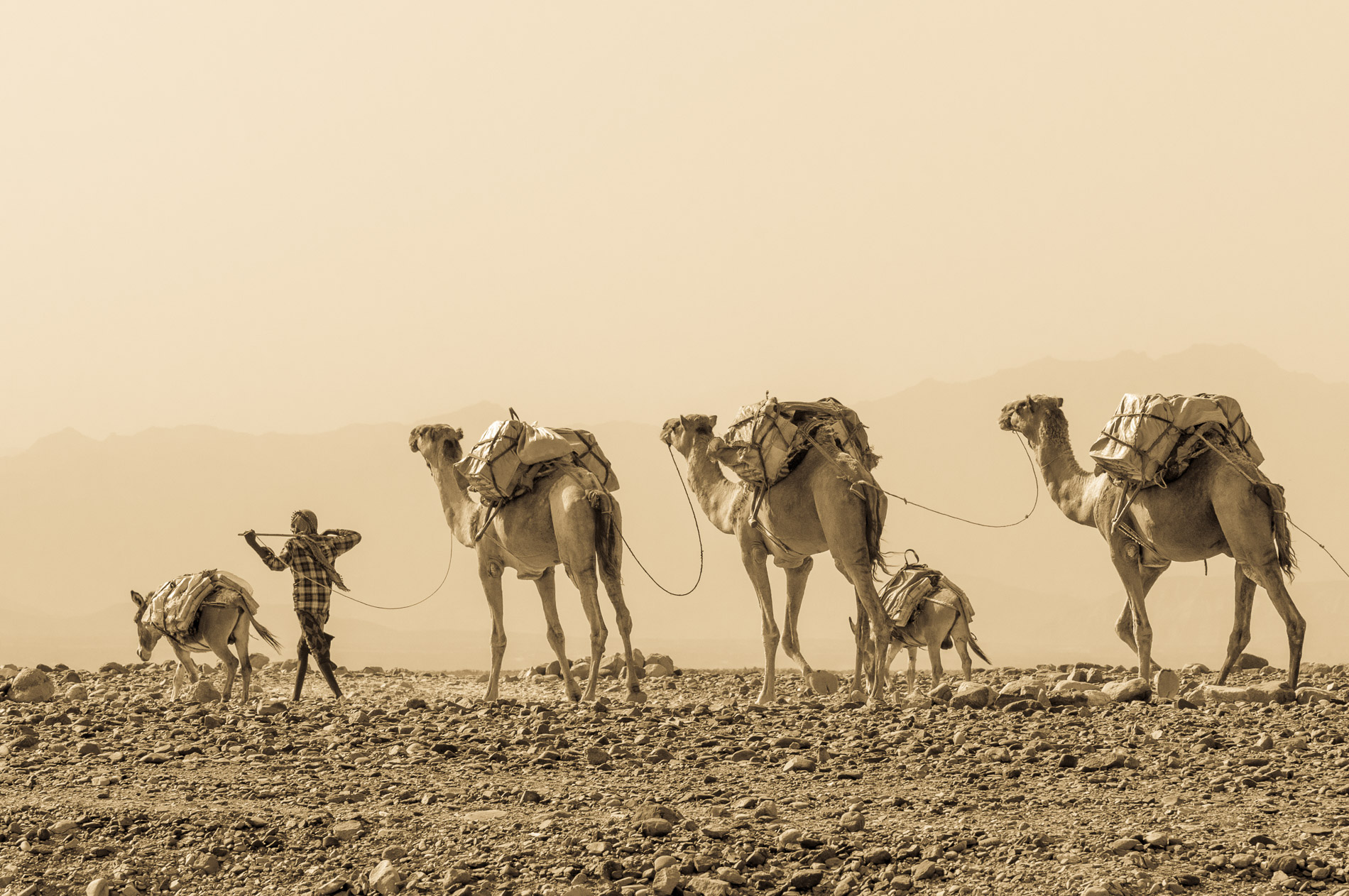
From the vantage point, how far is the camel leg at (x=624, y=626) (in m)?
14.2

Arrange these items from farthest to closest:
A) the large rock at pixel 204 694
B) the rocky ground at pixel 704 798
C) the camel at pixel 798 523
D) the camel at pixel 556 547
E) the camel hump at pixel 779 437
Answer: the large rock at pixel 204 694 → the camel at pixel 556 547 → the camel hump at pixel 779 437 → the camel at pixel 798 523 → the rocky ground at pixel 704 798

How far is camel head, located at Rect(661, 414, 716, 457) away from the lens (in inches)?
587

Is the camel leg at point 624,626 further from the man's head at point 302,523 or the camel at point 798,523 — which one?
the man's head at point 302,523

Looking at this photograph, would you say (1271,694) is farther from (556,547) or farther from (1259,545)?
(556,547)

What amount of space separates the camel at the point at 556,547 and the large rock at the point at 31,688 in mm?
5600

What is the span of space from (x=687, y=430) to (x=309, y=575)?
4.87 metres

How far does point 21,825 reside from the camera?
859 cm

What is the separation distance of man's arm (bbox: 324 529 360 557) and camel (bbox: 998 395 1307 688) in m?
7.97

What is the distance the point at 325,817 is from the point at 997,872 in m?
4.25

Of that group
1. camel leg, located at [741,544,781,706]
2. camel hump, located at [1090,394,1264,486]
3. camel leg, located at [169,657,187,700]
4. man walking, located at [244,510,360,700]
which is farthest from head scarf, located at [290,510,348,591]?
camel hump, located at [1090,394,1264,486]

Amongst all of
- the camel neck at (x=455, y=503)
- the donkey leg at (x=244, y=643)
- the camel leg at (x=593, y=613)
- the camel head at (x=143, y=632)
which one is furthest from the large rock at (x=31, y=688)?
the camel leg at (x=593, y=613)

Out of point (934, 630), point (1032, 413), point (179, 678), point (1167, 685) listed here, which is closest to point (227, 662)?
point (179, 678)

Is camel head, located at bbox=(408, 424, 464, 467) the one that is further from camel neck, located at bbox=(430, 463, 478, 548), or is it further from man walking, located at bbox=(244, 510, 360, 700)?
man walking, located at bbox=(244, 510, 360, 700)

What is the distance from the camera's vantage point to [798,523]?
13562 millimetres
